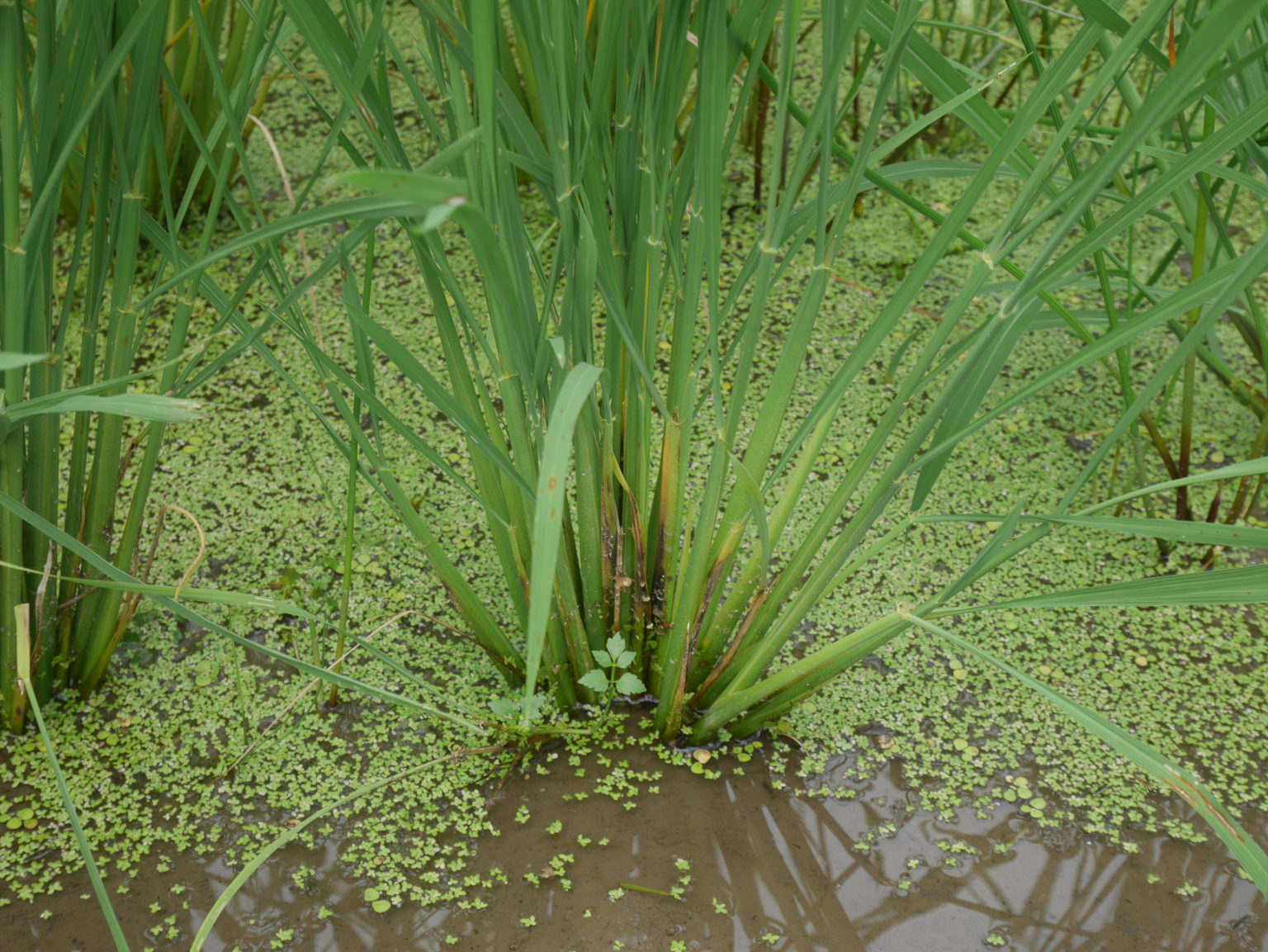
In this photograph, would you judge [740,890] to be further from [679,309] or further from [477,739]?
[679,309]

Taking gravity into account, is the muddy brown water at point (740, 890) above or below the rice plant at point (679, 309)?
below


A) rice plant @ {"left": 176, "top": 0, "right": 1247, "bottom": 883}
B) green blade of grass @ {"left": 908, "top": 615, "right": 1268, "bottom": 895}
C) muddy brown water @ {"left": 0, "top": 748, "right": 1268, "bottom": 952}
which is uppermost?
rice plant @ {"left": 176, "top": 0, "right": 1247, "bottom": 883}

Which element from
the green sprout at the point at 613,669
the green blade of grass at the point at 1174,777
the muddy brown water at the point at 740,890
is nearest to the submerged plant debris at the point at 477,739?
the muddy brown water at the point at 740,890

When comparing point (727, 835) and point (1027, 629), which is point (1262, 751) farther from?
point (727, 835)

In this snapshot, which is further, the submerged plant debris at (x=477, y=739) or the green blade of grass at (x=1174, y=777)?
the submerged plant debris at (x=477, y=739)

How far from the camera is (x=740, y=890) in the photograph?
103 cm

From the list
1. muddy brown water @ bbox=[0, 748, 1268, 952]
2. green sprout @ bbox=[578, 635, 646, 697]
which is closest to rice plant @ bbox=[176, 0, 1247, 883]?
green sprout @ bbox=[578, 635, 646, 697]

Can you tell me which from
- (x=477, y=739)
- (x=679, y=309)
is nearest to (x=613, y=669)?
(x=477, y=739)

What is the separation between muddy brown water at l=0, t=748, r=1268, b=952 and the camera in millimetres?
979

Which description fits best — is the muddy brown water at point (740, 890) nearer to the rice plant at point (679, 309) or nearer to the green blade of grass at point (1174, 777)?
the rice plant at point (679, 309)

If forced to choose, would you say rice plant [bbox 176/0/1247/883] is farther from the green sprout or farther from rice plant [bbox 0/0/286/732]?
rice plant [bbox 0/0/286/732]

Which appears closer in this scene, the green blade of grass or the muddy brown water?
the green blade of grass

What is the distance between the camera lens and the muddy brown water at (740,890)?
98cm

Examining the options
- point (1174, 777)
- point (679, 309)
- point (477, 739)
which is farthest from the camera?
point (477, 739)
